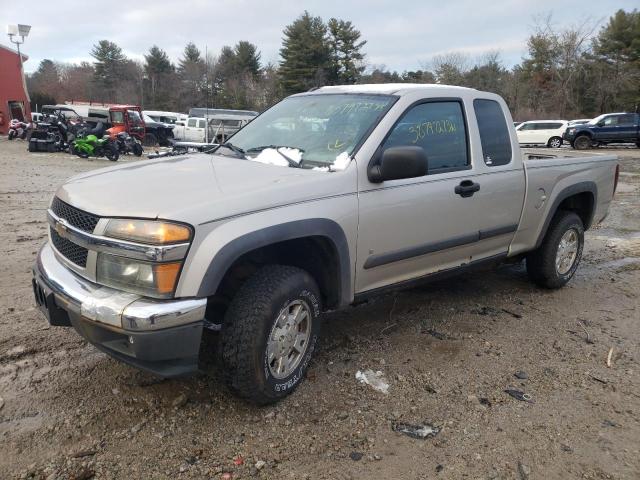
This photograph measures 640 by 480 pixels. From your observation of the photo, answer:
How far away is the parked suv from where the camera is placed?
26906mm

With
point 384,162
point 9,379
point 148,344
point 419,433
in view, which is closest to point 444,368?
point 419,433

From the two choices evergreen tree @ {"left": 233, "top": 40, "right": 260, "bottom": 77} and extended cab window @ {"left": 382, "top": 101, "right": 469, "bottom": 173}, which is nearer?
extended cab window @ {"left": 382, "top": 101, "right": 469, "bottom": 173}

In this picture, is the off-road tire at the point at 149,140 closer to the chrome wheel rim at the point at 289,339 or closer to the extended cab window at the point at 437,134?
the extended cab window at the point at 437,134

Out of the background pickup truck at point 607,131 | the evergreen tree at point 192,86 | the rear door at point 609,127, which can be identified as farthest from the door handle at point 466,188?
the evergreen tree at point 192,86

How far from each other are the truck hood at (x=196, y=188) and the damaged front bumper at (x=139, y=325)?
391 mm

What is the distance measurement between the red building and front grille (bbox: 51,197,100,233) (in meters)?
33.4

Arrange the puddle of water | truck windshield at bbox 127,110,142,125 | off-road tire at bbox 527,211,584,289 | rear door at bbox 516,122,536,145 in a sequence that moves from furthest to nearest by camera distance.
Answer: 1. rear door at bbox 516,122,536,145
2. truck windshield at bbox 127,110,142,125
3. the puddle of water
4. off-road tire at bbox 527,211,584,289

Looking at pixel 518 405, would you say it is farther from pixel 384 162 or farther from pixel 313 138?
pixel 313 138

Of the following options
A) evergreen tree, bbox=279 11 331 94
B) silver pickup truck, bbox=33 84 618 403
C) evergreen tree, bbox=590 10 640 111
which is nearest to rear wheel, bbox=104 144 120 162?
silver pickup truck, bbox=33 84 618 403

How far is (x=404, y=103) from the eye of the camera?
137 inches

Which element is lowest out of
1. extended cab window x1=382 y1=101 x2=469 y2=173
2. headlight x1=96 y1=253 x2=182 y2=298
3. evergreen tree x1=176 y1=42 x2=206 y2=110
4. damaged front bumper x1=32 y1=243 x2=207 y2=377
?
damaged front bumper x1=32 y1=243 x2=207 y2=377

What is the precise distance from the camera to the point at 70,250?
8.99 feet

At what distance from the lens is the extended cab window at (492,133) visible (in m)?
4.07

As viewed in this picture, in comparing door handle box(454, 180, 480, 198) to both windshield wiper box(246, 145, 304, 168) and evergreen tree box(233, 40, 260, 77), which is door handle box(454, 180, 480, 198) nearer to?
windshield wiper box(246, 145, 304, 168)
